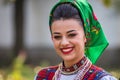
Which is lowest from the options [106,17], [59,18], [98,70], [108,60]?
[108,60]

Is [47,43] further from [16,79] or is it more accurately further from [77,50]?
[77,50]

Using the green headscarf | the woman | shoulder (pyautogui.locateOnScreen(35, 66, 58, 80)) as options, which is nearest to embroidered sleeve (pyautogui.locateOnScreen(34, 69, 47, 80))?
shoulder (pyautogui.locateOnScreen(35, 66, 58, 80))

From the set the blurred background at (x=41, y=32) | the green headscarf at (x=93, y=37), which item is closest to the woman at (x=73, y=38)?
the green headscarf at (x=93, y=37)

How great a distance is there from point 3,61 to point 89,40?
33.6 feet

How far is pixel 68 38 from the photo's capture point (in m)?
4.11

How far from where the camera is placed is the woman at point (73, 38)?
411 centimetres

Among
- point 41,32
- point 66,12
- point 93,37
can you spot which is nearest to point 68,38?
point 66,12

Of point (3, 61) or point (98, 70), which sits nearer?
point (98, 70)

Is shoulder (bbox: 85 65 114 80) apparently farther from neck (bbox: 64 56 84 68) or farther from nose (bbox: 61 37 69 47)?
nose (bbox: 61 37 69 47)

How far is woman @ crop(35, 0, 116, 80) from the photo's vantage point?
411 cm

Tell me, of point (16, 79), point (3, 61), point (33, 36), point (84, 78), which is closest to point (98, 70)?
point (84, 78)

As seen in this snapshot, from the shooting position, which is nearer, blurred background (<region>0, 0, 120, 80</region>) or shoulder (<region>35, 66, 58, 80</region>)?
shoulder (<region>35, 66, 58, 80</region>)

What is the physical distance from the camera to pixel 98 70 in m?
4.11

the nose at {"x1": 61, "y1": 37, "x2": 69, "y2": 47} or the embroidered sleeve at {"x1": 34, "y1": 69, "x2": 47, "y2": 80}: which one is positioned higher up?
the nose at {"x1": 61, "y1": 37, "x2": 69, "y2": 47}
